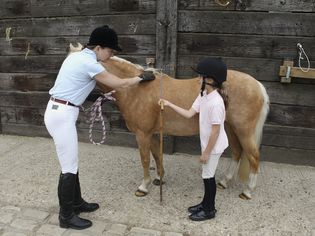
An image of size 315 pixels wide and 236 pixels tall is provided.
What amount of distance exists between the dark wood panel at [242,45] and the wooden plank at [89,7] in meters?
0.68

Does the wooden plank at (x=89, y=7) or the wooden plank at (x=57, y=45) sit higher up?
the wooden plank at (x=89, y=7)

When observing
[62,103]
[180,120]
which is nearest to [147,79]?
[180,120]

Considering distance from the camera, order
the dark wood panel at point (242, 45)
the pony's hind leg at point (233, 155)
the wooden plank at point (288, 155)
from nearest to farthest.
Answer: the pony's hind leg at point (233, 155) → the dark wood panel at point (242, 45) → the wooden plank at point (288, 155)

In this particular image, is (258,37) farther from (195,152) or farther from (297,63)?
(195,152)

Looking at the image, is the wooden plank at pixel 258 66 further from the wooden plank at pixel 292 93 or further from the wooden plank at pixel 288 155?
the wooden plank at pixel 288 155

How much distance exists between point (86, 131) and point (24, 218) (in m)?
2.27

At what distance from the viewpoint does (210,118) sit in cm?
333

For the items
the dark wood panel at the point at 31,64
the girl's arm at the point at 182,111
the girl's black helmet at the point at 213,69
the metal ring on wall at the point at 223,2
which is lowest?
the girl's arm at the point at 182,111

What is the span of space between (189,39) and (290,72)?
4.53 feet

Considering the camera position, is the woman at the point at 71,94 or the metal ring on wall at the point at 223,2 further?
the metal ring on wall at the point at 223,2

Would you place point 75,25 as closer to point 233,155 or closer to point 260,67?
point 260,67

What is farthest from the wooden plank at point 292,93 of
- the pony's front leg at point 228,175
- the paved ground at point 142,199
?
the pony's front leg at point 228,175

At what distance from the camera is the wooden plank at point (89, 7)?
4.90 metres

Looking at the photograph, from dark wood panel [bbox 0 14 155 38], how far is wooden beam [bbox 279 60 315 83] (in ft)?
5.93
